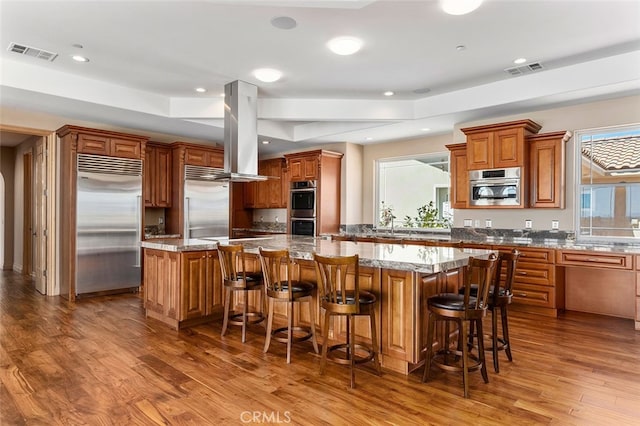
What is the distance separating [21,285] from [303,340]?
5793 millimetres

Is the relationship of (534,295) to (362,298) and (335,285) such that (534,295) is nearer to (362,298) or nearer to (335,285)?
(362,298)

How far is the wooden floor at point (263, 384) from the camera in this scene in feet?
7.87

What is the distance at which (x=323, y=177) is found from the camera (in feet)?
23.6

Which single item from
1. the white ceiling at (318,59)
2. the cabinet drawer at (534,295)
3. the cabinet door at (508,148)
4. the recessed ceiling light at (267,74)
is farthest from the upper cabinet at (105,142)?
the cabinet drawer at (534,295)

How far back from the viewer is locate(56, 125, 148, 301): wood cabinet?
18.2 ft

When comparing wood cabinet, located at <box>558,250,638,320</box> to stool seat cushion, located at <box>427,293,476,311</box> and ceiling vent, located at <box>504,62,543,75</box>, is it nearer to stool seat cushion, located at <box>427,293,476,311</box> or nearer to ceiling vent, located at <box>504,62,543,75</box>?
ceiling vent, located at <box>504,62,543,75</box>

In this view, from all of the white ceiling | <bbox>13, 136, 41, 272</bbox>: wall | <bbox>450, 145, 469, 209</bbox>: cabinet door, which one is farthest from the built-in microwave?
<bbox>13, 136, 41, 272</bbox>: wall

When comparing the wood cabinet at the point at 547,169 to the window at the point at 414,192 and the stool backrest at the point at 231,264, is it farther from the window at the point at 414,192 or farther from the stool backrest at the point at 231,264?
the stool backrest at the point at 231,264

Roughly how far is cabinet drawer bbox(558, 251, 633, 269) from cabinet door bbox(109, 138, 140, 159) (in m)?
6.25

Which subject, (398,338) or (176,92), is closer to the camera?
(398,338)

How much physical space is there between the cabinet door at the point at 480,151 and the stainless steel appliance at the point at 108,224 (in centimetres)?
511

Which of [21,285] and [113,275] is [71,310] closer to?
[113,275]

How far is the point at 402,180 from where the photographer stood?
7469mm

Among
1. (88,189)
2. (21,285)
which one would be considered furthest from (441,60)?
(21,285)
